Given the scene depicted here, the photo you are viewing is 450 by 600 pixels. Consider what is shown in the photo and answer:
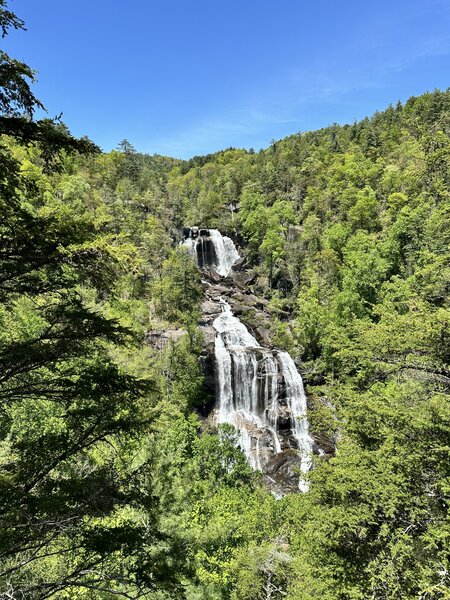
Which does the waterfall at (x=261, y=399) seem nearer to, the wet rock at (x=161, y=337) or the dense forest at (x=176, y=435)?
the dense forest at (x=176, y=435)

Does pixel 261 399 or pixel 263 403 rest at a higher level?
pixel 261 399

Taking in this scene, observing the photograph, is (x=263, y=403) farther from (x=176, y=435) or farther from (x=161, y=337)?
(x=161, y=337)

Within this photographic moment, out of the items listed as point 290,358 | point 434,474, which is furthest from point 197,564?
point 290,358

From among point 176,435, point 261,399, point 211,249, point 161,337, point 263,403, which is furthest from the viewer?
point 211,249

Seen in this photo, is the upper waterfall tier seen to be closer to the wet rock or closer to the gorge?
the gorge

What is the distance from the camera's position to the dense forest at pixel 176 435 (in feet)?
14.5

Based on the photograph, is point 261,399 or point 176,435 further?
point 261,399

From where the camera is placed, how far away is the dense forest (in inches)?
174

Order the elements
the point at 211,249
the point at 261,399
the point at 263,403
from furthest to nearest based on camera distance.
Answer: the point at 211,249 → the point at 261,399 → the point at 263,403

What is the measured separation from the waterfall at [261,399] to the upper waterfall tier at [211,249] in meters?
20.3

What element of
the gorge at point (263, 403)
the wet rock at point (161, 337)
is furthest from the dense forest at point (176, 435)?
the gorge at point (263, 403)

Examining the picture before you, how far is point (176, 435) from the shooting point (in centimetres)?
2095

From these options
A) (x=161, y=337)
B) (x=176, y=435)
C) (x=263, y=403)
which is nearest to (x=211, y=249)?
(x=161, y=337)

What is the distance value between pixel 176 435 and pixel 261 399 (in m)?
9.40
